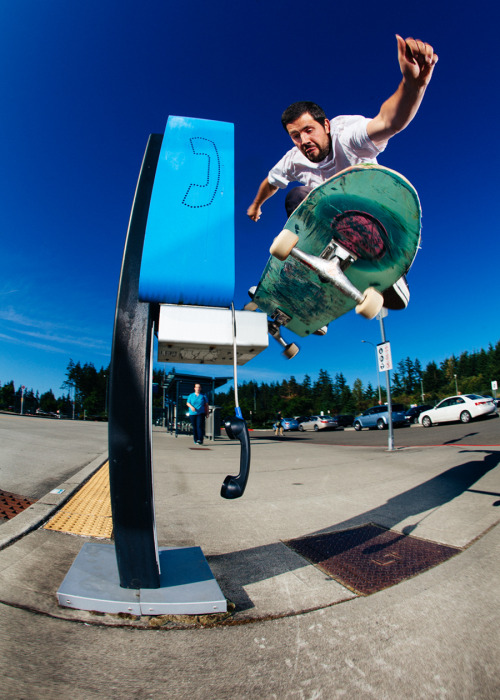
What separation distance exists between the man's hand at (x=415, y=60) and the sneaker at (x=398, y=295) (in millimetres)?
1176

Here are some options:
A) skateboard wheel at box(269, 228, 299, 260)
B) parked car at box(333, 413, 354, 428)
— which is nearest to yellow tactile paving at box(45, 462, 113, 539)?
skateboard wheel at box(269, 228, 299, 260)

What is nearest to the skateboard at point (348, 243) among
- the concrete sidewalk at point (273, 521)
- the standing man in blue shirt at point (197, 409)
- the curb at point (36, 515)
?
the concrete sidewalk at point (273, 521)

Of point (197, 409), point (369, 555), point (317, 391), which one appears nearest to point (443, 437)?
point (197, 409)

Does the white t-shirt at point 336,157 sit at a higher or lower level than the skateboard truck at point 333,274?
higher

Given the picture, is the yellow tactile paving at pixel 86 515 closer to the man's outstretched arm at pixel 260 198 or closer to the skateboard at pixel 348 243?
the skateboard at pixel 348 243

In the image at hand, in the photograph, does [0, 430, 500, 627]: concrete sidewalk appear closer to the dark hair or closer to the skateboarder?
the skateboarder

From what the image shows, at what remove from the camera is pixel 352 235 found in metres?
2.31

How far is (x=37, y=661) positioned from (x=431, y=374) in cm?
10631

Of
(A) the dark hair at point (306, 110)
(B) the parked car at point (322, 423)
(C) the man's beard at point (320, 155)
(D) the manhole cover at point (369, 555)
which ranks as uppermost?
(A) the dark hair at point (306, 110)

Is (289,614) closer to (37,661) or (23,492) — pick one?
(37,661)

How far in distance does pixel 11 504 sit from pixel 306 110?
387 cm

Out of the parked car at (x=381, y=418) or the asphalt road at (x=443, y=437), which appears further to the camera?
the parked car at (x=381, y=418)

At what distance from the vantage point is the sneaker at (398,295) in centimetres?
263

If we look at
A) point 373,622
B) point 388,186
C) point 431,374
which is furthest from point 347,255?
point 431,374
